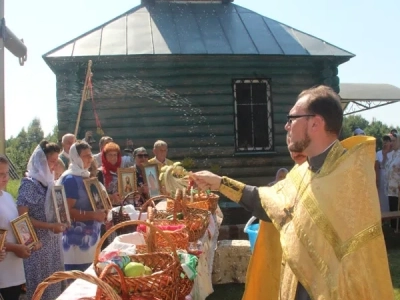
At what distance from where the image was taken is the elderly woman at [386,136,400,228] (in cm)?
921

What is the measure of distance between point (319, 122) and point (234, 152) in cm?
773

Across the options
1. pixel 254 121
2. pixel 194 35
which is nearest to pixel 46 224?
pixel 254 121

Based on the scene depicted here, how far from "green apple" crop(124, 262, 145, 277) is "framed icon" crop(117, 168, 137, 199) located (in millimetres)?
3244

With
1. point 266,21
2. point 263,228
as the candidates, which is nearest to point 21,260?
point 263,228

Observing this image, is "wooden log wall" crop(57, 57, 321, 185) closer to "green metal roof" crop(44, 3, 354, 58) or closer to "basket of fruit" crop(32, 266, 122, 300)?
"green metal roof" crop(44, 3, 354, 58)

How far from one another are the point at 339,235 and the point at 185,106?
7.83m

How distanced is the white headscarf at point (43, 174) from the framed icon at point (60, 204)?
0.15 feet

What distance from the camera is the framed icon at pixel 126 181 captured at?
5.48 metres

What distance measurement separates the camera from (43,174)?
14.1 feet

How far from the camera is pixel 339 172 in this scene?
237 cm

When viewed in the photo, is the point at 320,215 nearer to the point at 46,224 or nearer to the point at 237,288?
the point at 46,224

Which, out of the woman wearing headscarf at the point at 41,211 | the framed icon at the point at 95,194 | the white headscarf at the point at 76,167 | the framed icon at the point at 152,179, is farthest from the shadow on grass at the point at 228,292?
the white headscarf at the point at 76,167

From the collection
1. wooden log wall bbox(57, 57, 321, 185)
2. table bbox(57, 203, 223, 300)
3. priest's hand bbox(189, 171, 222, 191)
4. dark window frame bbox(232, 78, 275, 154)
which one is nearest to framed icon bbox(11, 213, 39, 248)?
table bbox(57, 203, 223, 300)

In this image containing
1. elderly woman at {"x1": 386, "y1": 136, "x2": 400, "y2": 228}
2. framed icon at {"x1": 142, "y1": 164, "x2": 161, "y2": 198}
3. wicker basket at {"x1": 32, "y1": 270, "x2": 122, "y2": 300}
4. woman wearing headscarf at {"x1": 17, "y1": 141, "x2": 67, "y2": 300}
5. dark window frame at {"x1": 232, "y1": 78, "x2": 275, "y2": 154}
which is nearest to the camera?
wicker basket at {"x1": 32, "y1": 270, "x2": 122, "y2": 300}
